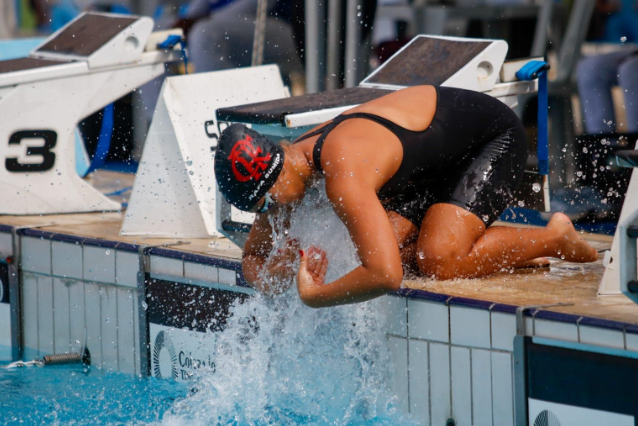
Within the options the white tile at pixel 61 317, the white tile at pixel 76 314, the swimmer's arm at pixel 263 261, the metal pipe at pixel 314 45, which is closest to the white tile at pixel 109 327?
the white tile at pixel 76 314

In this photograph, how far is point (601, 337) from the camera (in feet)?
8.77

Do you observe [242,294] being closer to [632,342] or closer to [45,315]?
[45,315]

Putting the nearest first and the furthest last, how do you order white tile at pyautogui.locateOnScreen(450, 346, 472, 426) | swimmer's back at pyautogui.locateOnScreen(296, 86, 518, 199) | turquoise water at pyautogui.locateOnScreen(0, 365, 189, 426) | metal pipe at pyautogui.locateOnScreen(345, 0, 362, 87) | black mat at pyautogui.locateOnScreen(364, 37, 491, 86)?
1. swimmer's back at pyautogui.locateOnScreen(296, 86, 518, 199)
2. white tile at pyautogui.locateOnScreen(450, 346, 472, 426)
3. turquoise water at pyautogui.locateOnScreen(0, 365, 189, 426)
4. black mat at pyautogui.locateOnScreen(364, 37, 491, 86)
5. metal pipe at pyautogui.locateOnScreen(345, 0, 362, 87)

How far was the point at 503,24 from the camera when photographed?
5.52 meters

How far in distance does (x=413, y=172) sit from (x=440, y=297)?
1.35 feet

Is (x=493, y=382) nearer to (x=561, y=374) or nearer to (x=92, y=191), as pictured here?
(x=561, y=374)

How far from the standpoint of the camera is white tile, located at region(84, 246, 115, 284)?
416cm

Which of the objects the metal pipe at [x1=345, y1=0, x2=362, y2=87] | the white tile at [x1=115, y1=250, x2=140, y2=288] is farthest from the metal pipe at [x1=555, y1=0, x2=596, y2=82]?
the white tile at [x1=115, y1=250, x2=140, y2=288]

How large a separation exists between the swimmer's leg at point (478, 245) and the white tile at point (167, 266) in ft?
3.53

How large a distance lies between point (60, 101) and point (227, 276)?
1.83 m

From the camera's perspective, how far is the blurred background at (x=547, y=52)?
518 cm

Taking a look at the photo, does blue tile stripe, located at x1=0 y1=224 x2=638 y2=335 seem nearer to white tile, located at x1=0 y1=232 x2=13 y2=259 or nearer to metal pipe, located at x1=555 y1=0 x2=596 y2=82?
white tile, located at x1=0 y1=232 x2=13 y2=259

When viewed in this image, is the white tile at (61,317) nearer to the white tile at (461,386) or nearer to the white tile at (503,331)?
the white tile at (461,386)

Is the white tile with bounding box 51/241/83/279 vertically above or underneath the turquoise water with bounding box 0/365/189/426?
above
